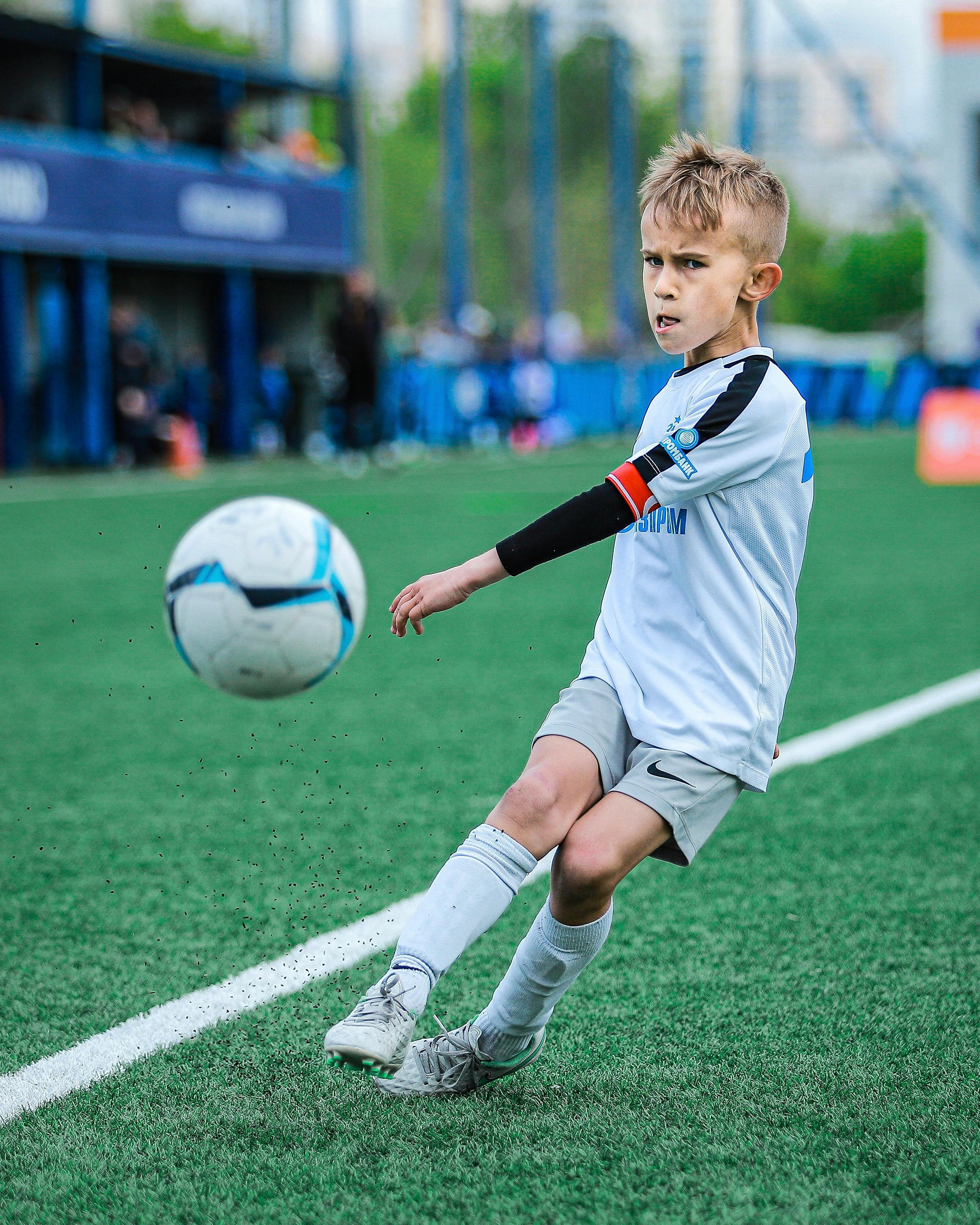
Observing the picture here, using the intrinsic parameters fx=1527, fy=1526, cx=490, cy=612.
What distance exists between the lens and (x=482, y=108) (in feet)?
224

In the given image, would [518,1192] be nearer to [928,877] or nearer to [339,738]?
[928,877]

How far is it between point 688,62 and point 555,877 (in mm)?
37127

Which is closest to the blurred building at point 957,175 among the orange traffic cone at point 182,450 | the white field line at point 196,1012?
the orange traffic cone at point 182,450

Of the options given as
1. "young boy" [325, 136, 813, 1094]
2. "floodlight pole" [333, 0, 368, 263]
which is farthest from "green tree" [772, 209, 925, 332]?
"young boy" [325, 136, 813, 1094]

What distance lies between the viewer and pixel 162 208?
67.4 feet

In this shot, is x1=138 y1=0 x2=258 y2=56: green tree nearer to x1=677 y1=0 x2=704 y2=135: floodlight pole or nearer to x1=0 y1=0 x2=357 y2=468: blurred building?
x1=677 y1=0 x2=704 y2=135: floodlight pole

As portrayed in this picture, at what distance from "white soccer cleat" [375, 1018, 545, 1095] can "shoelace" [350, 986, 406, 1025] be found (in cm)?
31

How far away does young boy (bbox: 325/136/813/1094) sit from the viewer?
2.47 metres

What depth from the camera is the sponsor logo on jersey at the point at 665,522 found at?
261cm

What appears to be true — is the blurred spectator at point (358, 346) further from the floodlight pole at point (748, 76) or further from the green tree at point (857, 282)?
the green tree at point (857, 282)

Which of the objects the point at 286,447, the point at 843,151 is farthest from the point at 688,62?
the point at 286,447

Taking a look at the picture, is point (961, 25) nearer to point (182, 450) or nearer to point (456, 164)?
point (456, 164)

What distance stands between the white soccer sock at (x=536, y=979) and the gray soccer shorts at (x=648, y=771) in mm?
180

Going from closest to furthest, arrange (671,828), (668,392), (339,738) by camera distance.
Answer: (671,828), (668,392), (339,738)
